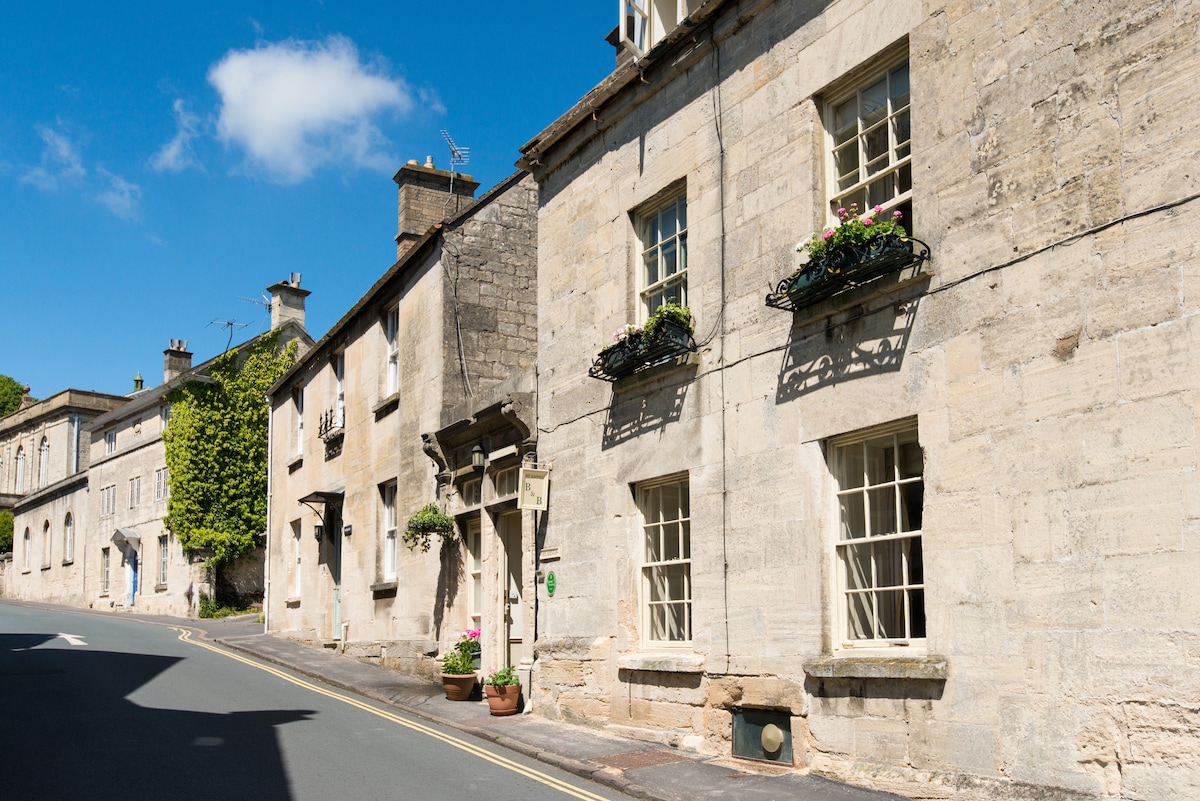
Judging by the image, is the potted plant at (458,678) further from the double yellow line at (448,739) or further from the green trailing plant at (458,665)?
the double yellow line at (448,739)

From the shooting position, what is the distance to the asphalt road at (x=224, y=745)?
29.2ft

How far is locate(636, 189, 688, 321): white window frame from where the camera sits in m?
11.8

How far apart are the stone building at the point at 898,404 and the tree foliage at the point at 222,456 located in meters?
23.8

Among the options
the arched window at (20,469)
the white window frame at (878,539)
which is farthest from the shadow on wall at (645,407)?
the arched window at (20,469)

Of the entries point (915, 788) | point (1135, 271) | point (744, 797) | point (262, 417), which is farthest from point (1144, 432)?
point (262, 417)

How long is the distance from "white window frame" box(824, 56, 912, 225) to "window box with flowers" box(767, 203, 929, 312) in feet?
0.45

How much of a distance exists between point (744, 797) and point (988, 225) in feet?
15.2

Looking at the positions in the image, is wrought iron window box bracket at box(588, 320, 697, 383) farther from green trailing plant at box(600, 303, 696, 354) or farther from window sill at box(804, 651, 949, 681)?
window sill at box(804, 651, 949, 681)

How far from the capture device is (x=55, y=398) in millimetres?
54281

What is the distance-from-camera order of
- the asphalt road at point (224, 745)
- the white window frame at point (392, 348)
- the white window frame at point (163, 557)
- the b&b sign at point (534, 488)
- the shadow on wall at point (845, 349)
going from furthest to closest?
the white window frame at point (163, 557), the white window frame at point (392, 348), the b&b sign at point (534, 488), the asphalt road at point (224, 745), the shadow on wall at point (845, 349)

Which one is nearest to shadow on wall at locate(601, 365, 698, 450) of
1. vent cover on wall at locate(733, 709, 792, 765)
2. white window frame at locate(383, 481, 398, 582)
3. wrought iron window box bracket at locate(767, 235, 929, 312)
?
wrought iron window box bracket at locate(767, 235, 929, 312)

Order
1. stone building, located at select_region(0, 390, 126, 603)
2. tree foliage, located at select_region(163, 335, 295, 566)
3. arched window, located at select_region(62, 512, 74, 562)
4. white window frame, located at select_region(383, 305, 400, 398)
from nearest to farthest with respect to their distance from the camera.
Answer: white window frame, located at select_region(383, 305, 400, 398)
tree foliage, located at select_region(163, 335, 295, 566)
arched window, located at select_region(62, 512, 74, 562)
stone building, located at select_region(0, 390, 126, 603)

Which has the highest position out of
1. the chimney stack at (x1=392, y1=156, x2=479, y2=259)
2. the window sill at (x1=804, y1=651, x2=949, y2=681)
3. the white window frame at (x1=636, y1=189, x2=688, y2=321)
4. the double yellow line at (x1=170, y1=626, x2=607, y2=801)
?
the chimney stack at (x1=392, y1=156, x2=479, y2=259)

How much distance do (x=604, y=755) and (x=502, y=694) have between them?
327 cm
